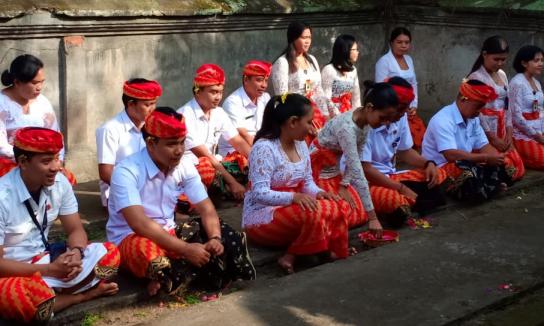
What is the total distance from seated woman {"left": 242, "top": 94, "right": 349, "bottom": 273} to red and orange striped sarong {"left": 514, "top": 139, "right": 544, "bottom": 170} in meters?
3.37

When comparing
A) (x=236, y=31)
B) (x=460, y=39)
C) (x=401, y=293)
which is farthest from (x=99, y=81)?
(x=460, y=39)

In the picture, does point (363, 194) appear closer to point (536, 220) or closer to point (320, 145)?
point (320, 145)

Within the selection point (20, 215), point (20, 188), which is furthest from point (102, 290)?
point (20, 188)

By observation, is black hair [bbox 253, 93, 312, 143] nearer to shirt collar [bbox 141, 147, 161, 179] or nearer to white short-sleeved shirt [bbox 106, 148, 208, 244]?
white short-sleeved shirt [bbox 106, 148, 208, 244]

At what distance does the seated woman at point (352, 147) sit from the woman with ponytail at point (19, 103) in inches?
74.3

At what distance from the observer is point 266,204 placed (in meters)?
5.36

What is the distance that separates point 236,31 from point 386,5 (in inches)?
97.6

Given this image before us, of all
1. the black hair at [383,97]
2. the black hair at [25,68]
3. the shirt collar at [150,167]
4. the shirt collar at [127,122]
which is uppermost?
the black hair at [25,68]

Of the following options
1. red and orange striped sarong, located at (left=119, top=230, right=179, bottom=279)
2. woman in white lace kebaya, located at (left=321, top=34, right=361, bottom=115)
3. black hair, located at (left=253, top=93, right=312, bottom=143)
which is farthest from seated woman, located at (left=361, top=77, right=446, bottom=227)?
red and orange striped sarong, located at (left=119, top=230, right=179, bottom=279)

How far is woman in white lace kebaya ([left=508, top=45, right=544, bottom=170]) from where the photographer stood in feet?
26.3

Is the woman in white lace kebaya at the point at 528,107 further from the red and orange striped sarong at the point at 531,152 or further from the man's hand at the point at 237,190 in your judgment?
the man's hand at the point at 237,190

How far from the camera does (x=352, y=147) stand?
18.6 feet

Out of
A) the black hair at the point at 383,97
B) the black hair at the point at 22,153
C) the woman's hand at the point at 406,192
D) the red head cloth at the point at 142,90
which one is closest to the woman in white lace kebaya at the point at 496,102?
the woman's hand at the point at 406,192

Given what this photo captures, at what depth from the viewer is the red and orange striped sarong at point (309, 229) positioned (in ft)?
17.2
